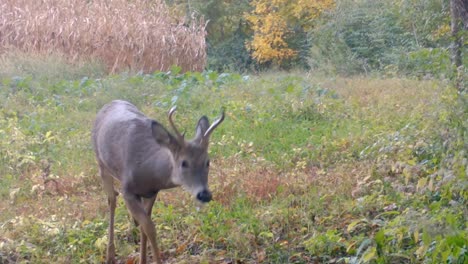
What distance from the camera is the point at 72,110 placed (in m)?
13.7

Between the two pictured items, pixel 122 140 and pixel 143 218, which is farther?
pixel 122 140

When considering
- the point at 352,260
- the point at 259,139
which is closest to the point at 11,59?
the point at 259,139

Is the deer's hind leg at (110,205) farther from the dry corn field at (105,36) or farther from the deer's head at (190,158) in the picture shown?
the dry corn field at (105,36)

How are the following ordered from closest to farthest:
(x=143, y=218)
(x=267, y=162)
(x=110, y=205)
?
(x=143, y=218) → (x=110, y=205) → (x=267, y=162)

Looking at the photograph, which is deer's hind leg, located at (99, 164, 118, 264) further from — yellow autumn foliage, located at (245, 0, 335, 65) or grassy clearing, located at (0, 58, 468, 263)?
yellow autumn foliage, located at (245, 0, 335, 65)

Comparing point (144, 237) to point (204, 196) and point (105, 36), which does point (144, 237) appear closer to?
point (204, 196)

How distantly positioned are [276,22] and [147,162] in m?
30.0

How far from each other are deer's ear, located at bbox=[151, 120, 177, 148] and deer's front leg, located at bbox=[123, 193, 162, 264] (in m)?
0.55

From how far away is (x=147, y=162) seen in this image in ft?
21.8

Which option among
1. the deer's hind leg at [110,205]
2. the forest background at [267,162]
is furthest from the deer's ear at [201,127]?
the deer's hind leg at [110,205]

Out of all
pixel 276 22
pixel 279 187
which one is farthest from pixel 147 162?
pixel 276 22

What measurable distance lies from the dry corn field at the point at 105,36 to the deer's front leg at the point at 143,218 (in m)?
14.7

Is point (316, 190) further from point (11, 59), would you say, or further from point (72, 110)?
point (11, 59)

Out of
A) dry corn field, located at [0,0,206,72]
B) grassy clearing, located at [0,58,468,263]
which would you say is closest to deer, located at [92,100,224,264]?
grassy clearing, located at [0,58,468,263]
